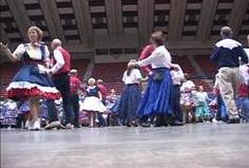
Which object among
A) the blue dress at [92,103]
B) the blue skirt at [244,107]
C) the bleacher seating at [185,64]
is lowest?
the blue skirt at [244,107]

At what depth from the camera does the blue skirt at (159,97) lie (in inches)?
328

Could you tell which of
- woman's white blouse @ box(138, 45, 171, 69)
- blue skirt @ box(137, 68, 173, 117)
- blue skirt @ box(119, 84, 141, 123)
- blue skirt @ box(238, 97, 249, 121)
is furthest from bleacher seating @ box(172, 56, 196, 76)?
woman's white blouse @ box(138, 45, 171, 69)

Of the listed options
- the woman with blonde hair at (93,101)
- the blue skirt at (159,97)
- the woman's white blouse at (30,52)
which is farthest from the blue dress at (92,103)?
the woman's white blouse at (30,52)

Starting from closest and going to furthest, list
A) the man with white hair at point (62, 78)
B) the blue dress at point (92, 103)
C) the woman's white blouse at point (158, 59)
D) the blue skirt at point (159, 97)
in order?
the woman's white blouse at point (158, 59) < the blue skirt at point (159, 97) < the man with white hair at point (62, 78) < the blue dress at point (92, 103)

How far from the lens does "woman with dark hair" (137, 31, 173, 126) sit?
8258 millimetres

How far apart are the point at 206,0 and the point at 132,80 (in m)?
16.6

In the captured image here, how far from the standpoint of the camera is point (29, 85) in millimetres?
7648

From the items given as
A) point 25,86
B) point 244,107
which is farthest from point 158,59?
point 244,107

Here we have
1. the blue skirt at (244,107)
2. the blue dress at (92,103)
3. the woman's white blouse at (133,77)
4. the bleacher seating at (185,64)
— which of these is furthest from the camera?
the bleacher seating at (185,64)

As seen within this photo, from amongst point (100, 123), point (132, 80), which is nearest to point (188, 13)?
point (100, 123)

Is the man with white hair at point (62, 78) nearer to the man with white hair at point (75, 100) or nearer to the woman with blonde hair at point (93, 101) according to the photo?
the man with white hair at point (75, 100)

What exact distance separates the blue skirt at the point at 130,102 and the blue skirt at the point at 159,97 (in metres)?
2.80

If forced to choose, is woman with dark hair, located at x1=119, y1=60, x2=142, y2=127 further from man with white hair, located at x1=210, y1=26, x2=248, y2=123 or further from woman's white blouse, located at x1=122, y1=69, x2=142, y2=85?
man with white hair, located at x1=210, y1=26, x2=248, y2=123

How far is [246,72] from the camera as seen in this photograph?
422 inches
